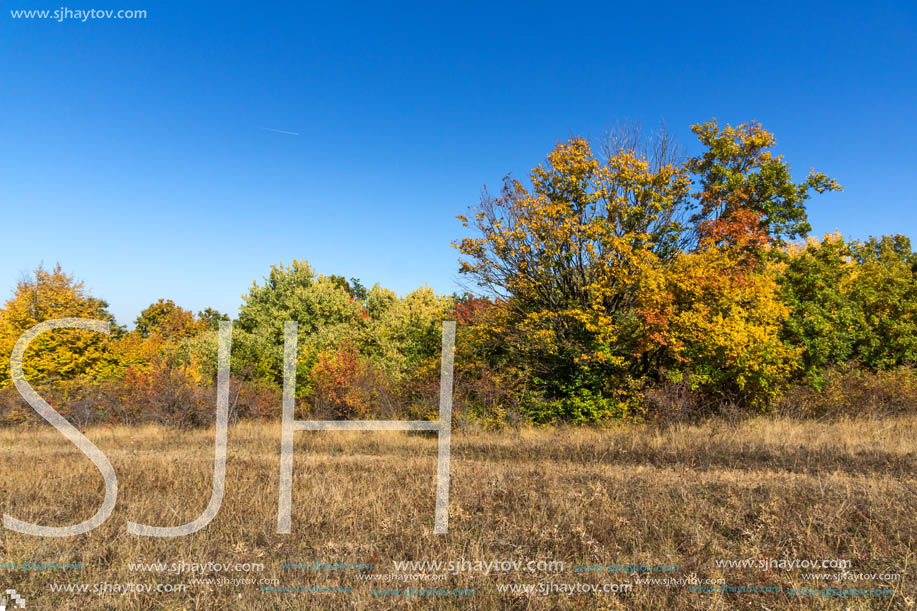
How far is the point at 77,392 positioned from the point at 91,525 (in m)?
20.9

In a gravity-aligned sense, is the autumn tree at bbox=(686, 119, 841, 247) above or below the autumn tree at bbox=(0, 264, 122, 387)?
above

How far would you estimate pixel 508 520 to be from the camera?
5.82m

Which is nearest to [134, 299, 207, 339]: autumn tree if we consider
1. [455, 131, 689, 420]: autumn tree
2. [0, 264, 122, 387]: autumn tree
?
[0, 264, 122, 387]: autumn tree

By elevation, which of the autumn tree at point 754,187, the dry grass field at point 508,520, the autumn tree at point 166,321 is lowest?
the dry grass field at point 508,520

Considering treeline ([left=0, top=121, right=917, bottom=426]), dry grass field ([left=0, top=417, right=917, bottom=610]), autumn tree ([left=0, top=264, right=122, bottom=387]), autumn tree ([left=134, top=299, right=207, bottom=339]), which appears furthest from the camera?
autumn tree ([left=134, top=299, right=207, bottom=339])

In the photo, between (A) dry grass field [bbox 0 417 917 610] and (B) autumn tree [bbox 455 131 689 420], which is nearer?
(A) dry grass field [bbox 0 417 917 610]

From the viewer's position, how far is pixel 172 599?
4.12m

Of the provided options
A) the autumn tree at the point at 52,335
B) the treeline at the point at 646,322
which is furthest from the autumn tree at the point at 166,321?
the treeline at the point at 646,322

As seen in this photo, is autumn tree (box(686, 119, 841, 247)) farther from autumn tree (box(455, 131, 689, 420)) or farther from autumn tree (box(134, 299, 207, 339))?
autumn tree (box(134, 299, 207, 339))

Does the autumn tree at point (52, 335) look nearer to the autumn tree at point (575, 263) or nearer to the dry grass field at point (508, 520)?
the dry grass field at point (508, 520)

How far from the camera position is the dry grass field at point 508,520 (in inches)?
164

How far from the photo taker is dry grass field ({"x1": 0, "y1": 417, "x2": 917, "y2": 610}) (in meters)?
4.18

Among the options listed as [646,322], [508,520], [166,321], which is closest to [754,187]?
[646,322]

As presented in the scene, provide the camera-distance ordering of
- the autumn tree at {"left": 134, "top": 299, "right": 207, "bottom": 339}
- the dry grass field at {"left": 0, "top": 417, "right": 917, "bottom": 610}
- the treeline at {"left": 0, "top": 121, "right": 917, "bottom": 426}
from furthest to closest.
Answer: the autumn tree at {"left": 134, "top": 299, "right": 207, "bottom": 339} < the treeline at {"left": 0, "top": 121, "right": 917, "bottom": 426} < the dry grass field at {"left": 0, "top": 417, "right": 917, "bottom": 610}
